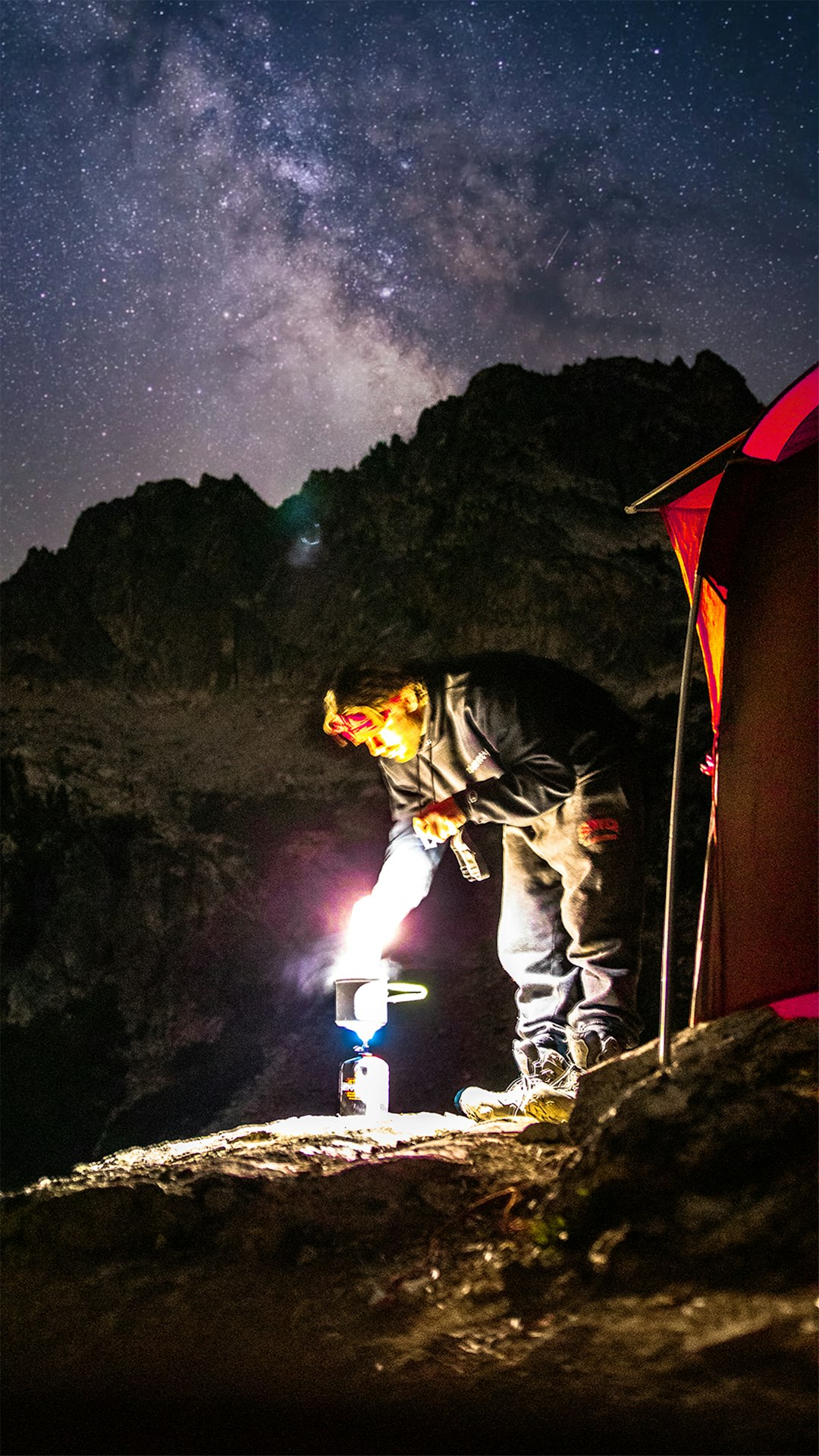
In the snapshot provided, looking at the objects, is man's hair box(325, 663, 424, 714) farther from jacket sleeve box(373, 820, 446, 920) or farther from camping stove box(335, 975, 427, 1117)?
camping stove box(335, 975, 427, 1117)

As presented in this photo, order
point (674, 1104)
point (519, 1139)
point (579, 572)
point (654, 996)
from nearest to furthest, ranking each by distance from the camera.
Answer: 1. point (674, 1104)
2. point (519, 1139)
3. point (654, 996)
4. point (579, 572)

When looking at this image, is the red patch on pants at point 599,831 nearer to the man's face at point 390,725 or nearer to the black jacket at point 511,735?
the black jacket at point 511,735

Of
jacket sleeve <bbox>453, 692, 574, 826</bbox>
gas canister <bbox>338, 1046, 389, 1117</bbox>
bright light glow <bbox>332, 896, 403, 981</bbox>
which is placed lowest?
gas canister <bbox>338, 1046, 389, 1117</bbox>

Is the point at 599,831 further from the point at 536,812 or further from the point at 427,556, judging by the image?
the point at 427,556

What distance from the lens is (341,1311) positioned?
164 cm

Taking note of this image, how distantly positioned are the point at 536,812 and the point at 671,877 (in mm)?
959

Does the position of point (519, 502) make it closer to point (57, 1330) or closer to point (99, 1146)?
point (99, 1146)

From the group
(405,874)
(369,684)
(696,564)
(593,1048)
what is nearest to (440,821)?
(405,874)

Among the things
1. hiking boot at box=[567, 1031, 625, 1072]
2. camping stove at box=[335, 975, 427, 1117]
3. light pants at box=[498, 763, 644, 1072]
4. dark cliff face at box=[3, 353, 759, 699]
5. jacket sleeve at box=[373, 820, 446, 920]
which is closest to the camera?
hiking boot at box=[567, 1031, 625, 1072]

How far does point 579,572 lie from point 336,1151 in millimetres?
5778

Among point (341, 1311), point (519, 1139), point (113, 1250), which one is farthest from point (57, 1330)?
point (519, 1139)

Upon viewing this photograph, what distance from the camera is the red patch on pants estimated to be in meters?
3.20

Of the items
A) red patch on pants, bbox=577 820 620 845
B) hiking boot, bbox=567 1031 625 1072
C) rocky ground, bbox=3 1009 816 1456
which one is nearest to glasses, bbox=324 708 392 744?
red patch on pants, bbox=577 820 620 845

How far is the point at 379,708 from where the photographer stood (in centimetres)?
332
